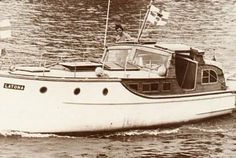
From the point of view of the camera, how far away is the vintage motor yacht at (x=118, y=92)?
24.6 metres

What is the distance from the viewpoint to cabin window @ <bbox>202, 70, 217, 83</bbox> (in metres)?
29.8

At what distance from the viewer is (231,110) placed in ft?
104

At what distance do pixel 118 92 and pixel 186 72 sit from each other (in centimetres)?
530

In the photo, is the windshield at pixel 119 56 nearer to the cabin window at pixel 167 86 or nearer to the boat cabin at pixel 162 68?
the boat cabin at pixel 162 68

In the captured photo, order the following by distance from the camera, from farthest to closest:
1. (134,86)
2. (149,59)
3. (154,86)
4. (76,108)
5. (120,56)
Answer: (120,56) < (149,59) < (154,86) < (134,86) < (76,108)

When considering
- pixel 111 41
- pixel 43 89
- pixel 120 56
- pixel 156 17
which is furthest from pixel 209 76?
pixel 111 41

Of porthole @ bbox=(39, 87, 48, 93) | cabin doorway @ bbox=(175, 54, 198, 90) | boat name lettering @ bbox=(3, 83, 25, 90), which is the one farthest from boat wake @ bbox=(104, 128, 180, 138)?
boat name lettering @ bbox=(3, 83, 25, 90)

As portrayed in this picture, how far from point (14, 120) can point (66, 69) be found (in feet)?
11.9

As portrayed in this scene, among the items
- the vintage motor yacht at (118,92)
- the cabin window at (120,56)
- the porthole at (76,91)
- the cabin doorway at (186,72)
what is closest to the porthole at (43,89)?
the vintage motor yacht at (118,92)

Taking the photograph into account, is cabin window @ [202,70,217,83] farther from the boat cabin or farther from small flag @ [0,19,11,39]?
small flag @ [0,19,11,39]

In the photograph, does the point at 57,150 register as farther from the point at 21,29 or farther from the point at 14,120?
the point at 21,29

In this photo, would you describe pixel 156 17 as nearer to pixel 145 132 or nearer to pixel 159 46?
pixel 159 46

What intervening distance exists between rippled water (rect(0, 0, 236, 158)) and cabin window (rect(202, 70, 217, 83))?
94.7 inches

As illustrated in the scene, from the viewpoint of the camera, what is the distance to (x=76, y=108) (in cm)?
2516
